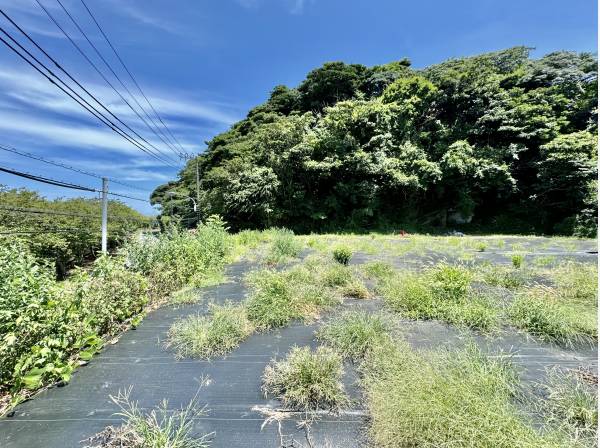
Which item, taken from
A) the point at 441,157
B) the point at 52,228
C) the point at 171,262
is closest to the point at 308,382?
the point at 171,262

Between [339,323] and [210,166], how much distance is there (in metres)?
20.5

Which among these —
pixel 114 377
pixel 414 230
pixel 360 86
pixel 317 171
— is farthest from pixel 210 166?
pixel 114 377

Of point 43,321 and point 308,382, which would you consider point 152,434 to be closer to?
point 308,382

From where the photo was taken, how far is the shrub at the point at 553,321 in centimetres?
261

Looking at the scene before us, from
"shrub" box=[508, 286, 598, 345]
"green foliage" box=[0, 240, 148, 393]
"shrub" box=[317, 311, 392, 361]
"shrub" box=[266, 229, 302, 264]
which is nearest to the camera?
"green foliage" box=[0, 240, 148, 393]

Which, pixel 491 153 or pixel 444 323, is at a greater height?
pixel 491 153

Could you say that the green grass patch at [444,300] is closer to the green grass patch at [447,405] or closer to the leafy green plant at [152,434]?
the green grass patch at [447,405]

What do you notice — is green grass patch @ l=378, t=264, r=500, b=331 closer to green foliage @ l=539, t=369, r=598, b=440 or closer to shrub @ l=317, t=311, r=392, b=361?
shrub @ l=317, t=311, r=392, b=361

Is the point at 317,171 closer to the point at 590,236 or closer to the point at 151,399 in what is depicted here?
the point at 590,236

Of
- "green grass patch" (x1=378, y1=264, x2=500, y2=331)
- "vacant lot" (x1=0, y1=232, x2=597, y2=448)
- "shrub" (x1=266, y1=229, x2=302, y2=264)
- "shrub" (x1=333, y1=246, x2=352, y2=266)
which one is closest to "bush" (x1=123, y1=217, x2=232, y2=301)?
"vacant lot" (x1=0, y1=232, x2=597, y2=448)

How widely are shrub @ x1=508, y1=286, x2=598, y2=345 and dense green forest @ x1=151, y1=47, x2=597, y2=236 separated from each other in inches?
416

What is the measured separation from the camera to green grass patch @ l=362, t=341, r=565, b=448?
137cm

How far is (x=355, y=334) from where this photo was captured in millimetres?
2514

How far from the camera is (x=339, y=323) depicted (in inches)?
109
